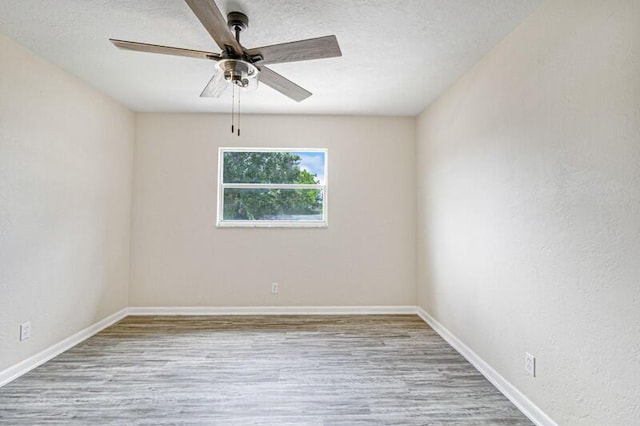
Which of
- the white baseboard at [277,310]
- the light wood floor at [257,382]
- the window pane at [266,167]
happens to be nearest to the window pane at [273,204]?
the window pane at [266,167]

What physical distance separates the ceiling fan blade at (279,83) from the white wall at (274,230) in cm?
157

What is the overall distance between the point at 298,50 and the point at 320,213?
7.81ft

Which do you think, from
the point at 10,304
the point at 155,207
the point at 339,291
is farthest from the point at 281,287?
the point at 10,304

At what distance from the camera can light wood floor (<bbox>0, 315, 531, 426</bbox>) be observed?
1.87 metres

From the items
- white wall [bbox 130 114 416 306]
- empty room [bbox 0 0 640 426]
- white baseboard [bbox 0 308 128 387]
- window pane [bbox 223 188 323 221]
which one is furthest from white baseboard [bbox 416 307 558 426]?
white baseboard [bbox 0 308 128 387]

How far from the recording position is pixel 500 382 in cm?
217

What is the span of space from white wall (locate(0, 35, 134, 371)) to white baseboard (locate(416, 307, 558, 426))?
348 centimetres

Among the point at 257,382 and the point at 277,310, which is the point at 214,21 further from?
the point at 277,310

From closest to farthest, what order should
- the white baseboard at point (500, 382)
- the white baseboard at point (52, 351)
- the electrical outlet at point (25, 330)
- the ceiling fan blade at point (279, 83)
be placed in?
the white baseboard at point (500, 382) < the ceiling fan blade at point (279, 83) < the white baseboard at point (52, 351) < the electrical outlet at point (25, 330)

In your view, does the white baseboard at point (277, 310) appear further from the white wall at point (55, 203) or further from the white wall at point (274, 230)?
the white wall at point (55, 203)

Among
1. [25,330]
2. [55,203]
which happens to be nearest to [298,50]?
[55,203]

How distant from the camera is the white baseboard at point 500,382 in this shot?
71.6 inches

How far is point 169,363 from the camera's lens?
2.53 metres

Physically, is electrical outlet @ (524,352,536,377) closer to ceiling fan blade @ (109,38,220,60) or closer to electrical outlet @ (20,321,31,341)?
ceiling fan blade @ (109,38,220,60)
